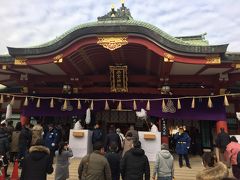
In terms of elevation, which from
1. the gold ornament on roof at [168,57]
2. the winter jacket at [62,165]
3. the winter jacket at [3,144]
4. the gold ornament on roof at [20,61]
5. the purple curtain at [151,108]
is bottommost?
the winter jacket at [62,165]

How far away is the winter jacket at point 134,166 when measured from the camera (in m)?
4.88

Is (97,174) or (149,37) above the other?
(149,37)

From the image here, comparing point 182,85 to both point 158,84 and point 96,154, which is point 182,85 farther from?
point 96,154

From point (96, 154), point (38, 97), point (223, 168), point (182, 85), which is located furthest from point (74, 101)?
point (223, 168)

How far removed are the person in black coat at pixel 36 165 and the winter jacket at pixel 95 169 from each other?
66cm

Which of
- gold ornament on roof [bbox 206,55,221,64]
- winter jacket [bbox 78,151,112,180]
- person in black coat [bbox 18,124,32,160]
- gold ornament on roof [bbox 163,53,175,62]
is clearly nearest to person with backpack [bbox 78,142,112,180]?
winter jacket [bbox 78,151,112,180]

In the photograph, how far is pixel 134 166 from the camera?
4.89 m

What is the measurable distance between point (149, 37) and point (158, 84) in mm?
2969

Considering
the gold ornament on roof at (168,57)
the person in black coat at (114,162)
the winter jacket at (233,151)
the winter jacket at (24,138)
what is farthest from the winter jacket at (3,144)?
the gold ornament on roof at (168,57)

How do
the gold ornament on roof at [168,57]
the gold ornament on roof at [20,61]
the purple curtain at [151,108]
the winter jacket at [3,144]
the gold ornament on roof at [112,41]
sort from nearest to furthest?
the winter jacket at [3,144] → the gold ornament on roof at [112,41] → the gold ornament on roof at [168,57] → the gold ornament on roof at [20,61] → the purple curtain at [151,108]

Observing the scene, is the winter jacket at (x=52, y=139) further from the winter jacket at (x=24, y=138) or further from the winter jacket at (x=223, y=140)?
the winter jacket at (x=223, y=140)

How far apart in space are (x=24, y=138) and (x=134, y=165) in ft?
17.1

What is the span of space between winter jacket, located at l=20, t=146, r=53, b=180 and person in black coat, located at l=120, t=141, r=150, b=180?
57.6 inches

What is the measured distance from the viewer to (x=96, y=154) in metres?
4.49
